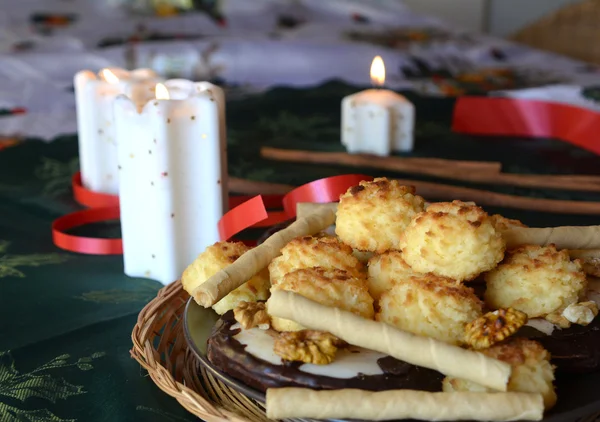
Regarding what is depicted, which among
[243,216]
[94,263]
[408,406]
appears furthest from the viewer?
[94,263]

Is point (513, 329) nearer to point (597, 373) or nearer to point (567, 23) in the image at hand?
point (597, 373)

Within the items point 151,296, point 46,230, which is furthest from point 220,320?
point 46,230

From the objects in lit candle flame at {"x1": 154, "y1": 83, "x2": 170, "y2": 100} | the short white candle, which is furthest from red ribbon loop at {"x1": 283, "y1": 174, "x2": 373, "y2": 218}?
the short white candle

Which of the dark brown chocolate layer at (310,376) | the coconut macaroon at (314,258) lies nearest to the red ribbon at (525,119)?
the coconut macaroon at (314,258)

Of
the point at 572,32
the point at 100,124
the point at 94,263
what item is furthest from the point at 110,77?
the point at 572,32

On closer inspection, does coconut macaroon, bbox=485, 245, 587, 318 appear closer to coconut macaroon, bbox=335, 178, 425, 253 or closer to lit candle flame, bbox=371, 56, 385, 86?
coconut macaroon, bbox=335, 178, 425, 253

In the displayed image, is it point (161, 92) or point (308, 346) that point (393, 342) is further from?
point (161, 92)

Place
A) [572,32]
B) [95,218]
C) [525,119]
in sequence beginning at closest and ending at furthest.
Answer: [95,218]
[525,119]
[572,32]
